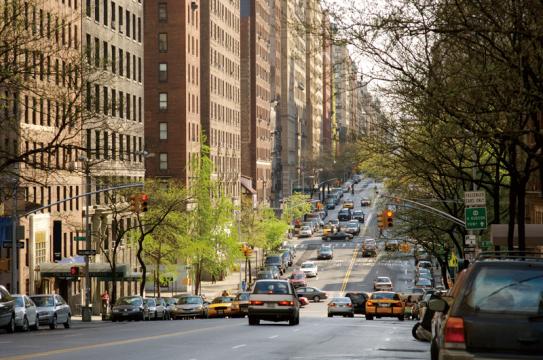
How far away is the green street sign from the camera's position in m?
49.8

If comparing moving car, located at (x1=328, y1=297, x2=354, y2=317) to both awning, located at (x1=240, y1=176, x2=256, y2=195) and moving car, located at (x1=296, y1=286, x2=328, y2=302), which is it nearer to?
moving car, located at (x1=296, y1=286, x2=328, y2=302)

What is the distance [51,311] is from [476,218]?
17.4 meters

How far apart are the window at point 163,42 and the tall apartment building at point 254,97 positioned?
48107mm

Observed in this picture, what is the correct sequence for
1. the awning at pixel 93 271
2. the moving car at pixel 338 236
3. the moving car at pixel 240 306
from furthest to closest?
1. the moving car at pixel 338 236
2. the awning at pixel 93 271
3. the moving car at pixel 240 306

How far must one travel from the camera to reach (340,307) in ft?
227

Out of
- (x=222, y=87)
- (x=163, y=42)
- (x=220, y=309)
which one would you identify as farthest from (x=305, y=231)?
(x=220, y=309)

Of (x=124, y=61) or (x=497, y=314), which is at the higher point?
(x=124, y=61)

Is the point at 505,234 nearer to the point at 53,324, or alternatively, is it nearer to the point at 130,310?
the point at 53,324

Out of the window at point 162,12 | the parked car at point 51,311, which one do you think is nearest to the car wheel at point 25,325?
the parked car at point 51,311

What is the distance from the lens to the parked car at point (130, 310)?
6166cm

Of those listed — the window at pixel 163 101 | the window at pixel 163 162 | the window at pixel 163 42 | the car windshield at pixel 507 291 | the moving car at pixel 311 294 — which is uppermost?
the window at pixel 163 42

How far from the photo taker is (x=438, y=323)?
18.3 metres

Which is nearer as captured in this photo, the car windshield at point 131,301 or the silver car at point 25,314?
the silver car at point 25,314

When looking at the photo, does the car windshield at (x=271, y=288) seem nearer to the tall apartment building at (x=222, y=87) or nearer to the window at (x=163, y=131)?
the window at (x=163, y=131)
